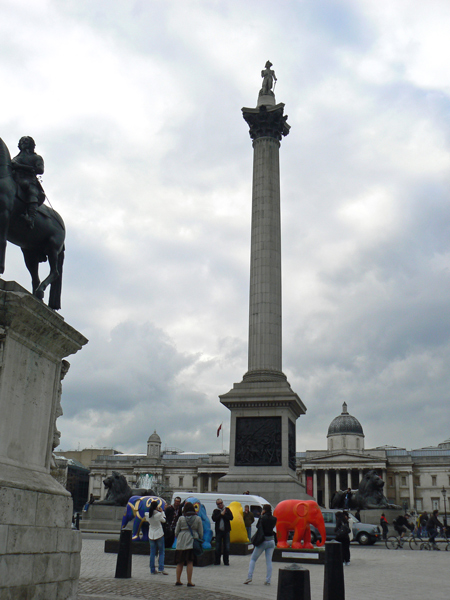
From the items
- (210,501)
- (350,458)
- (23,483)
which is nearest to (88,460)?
(350,458)

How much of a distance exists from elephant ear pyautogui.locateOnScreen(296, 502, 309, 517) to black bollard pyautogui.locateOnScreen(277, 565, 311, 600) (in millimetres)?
13659

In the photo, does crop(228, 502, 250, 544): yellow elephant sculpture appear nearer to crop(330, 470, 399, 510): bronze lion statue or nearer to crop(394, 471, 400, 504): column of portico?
crop(330, 470, 399, 510): bronze lion statue

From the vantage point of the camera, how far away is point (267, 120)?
44.6 m

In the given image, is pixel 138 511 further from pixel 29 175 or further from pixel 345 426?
pixel 345 426

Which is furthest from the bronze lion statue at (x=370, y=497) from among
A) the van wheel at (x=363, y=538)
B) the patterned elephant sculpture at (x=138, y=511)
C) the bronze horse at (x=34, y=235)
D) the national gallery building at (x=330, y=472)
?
the national gallery building at (x=330, y=472)

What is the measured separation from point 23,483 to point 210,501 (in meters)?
18.6

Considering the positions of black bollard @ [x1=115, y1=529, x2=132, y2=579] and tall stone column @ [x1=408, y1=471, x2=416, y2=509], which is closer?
black bollard @ [x1=115, y1=529, x2=132, y2=579]

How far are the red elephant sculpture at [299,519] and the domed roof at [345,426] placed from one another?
383 ft

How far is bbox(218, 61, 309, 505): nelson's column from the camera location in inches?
1335

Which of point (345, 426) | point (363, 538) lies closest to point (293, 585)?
point (363, 538)

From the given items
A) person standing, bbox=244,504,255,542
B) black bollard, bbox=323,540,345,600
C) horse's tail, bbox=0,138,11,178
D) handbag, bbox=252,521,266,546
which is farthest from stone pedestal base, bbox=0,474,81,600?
person standing, bbox=244,504,255,542

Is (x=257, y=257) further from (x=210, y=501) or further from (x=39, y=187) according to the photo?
(x=39, y=187)

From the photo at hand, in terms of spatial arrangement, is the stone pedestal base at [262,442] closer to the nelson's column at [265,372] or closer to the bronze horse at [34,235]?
the nelson's column at [265,372]

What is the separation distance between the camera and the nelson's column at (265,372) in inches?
1335
